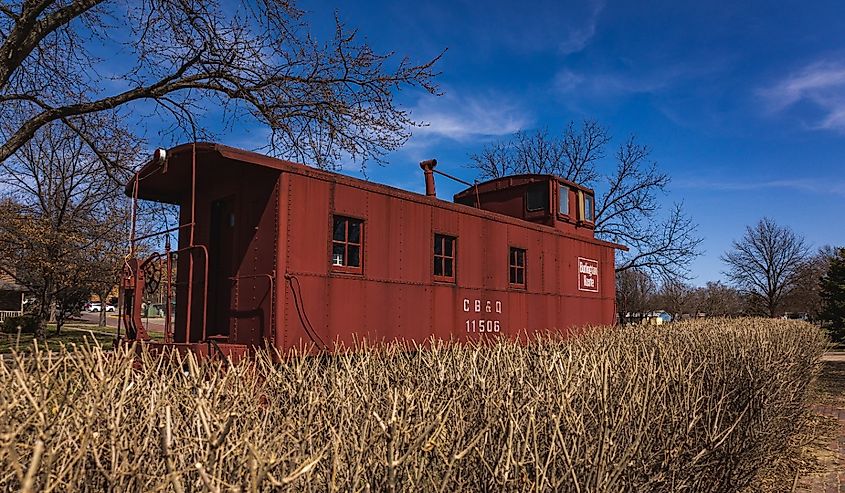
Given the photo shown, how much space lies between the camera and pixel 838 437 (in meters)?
8.73

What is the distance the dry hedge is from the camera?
2271mm

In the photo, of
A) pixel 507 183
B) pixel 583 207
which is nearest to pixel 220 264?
pixel 507 183

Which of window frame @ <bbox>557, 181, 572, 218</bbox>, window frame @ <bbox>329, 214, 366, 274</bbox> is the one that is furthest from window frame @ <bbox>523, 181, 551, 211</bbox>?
window frame @ <bbox>329, 214, 366, 274</bbox>

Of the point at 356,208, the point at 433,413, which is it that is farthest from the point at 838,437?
the point at 433,413

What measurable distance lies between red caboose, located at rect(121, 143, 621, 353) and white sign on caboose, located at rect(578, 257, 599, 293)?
6.47ft

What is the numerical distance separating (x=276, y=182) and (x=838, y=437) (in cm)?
929

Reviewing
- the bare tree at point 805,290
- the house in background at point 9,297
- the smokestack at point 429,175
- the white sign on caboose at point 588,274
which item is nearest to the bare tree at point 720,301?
the bare tree at point 805,290

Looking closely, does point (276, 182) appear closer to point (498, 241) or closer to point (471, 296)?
point (471, 296)

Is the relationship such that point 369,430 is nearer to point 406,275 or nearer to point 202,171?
point 406,275

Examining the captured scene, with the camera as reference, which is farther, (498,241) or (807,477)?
(498,241)

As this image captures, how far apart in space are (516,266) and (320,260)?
4626 millimetres

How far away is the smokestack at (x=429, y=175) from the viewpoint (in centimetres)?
1024

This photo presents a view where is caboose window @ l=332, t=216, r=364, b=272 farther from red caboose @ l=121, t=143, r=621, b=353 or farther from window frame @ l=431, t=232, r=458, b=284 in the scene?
window frame @ l=431, t=232, r=458, b=284

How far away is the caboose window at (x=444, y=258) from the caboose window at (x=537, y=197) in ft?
11.6
